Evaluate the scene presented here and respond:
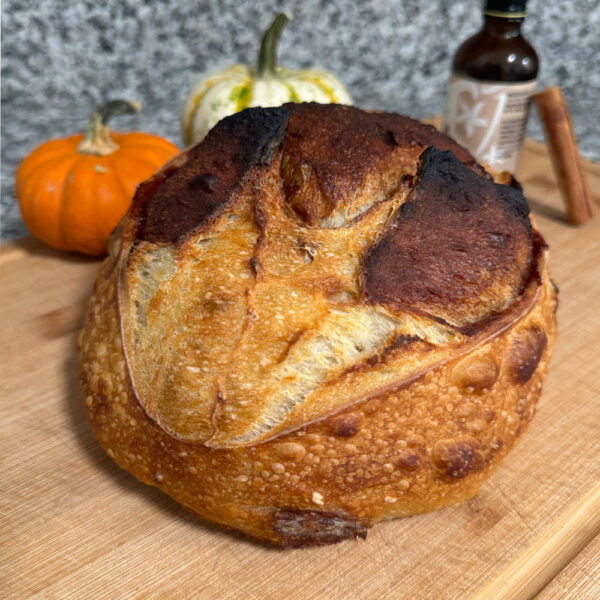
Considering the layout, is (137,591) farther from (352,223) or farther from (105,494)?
(352,223)

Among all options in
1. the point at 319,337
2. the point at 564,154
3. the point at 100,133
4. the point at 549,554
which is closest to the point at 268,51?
the point at 100,133

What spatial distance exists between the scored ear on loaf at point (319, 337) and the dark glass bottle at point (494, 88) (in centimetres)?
66

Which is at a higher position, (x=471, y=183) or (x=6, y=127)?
(x=471, y=183)

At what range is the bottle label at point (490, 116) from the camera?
176 centimetres

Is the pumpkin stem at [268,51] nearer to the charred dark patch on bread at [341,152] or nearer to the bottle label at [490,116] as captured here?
the bottle label at [490,116]

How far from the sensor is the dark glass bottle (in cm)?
173

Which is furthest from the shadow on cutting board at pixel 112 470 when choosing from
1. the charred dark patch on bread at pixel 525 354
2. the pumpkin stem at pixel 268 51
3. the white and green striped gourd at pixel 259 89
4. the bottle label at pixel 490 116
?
the bottle label at pixel 490 116

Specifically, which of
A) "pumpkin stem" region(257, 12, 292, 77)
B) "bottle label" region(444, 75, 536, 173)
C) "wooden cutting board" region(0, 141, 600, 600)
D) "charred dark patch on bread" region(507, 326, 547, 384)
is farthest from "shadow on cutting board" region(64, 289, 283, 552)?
"bottle label" region(444, 75, 536, 173)

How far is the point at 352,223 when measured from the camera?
1.10 meters

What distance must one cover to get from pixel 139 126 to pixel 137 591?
6.06 feet

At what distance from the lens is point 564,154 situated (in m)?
1.84

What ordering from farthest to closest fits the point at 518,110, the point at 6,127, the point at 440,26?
the point at 440,26
the point at 6,127
the point at 518,110

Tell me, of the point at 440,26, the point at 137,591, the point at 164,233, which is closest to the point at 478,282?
the point at 164,233

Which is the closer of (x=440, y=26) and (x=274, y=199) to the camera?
(x=274, y=199)
